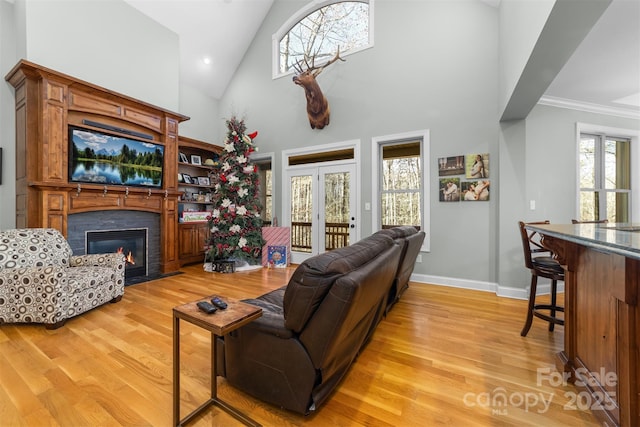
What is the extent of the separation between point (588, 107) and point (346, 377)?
5.10 meters

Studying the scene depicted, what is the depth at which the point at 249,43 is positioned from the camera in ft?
20.1

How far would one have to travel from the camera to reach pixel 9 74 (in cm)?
347

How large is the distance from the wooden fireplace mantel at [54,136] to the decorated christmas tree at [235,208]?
4.46 ft

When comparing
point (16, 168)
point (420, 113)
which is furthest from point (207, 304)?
point (16, 168)

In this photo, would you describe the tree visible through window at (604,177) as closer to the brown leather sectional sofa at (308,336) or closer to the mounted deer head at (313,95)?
the mounted deer head at (313,95)

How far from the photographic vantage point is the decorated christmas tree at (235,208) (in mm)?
4973

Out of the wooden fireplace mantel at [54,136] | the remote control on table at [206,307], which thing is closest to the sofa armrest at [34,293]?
the wooden fireplace mantel at [54,136]

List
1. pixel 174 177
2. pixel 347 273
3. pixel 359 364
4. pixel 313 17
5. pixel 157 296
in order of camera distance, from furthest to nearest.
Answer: pixel 313 17, pixel 174 177, pixel 157 296, pixel 359 364, pixel 347 273

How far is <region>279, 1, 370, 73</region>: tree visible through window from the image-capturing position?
485cm

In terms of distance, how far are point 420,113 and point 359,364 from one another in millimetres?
3774

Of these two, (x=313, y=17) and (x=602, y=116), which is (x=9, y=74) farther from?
(x=602, y=116)

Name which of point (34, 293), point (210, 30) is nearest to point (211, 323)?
point (34, 293)

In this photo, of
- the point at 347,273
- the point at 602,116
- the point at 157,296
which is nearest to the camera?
the point at 347,273

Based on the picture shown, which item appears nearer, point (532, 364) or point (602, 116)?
point (532, 364)
